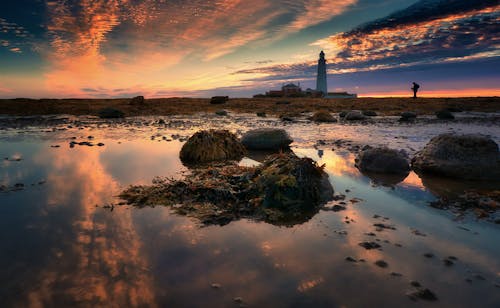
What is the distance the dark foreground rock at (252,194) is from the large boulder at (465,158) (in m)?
3.47

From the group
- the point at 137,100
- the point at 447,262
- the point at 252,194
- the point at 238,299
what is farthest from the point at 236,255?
the point at 137,100

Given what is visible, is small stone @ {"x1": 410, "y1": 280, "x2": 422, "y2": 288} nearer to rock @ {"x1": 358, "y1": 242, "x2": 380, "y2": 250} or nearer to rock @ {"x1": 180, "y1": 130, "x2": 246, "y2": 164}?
rock @ {"x1": 358, "y1": 242, "x2": 380, "y2": 250}

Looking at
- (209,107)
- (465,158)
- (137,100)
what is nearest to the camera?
(465,158)

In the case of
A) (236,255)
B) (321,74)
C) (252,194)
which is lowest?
(236,255)

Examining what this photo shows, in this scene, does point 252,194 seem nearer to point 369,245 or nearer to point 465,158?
point 369,245

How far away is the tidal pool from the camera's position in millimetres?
3102

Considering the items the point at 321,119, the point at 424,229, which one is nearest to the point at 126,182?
the point at 424,229

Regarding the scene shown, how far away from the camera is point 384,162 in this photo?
8.33 m

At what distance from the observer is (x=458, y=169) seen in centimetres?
761

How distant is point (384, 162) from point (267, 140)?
4.52 metres

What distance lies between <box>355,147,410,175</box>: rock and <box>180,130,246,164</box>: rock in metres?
3.99

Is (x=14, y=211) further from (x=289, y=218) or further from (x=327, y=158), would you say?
(x=327, y=158)

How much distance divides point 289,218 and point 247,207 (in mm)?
811

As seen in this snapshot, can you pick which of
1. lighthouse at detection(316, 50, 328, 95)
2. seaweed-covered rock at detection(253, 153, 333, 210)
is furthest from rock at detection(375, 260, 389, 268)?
lighthouse at detection(316, 50, 328, 95)
